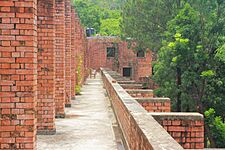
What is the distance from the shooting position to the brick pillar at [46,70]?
28.9 feet

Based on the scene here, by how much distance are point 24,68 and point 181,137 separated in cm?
246

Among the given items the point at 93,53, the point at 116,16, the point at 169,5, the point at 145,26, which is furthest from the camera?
the point at 116,16

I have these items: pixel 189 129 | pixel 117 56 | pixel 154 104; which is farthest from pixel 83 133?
pixel 117 56

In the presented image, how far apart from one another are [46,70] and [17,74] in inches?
129

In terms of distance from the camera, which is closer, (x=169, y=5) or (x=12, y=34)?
(x=12, y=34)

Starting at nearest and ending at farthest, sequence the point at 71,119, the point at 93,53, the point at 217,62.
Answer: the point at 71,119 → the point at 217,62 → the point at 93,53

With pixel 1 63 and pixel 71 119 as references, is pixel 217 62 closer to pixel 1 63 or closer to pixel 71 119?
pixel 71 119

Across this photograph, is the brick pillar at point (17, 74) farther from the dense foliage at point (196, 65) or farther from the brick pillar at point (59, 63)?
the dense foliage at point (196, 65)

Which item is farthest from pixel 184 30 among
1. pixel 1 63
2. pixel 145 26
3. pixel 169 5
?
pixel 1 63

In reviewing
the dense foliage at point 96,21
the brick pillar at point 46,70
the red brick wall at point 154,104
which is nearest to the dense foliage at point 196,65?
the red brick wall at point 154,104

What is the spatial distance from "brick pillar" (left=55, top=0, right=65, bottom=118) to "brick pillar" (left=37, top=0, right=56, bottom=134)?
222cm

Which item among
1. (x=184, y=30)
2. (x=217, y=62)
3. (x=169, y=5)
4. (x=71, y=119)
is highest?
(x=169, y=5)

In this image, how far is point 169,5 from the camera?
88.6ft

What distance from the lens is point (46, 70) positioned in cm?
880
